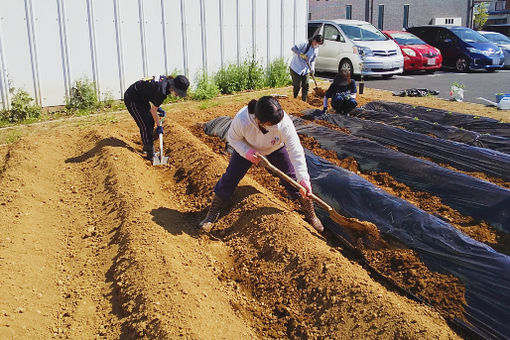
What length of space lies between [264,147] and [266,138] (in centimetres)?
15

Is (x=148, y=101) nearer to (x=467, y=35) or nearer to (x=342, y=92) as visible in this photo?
(x=342, y=92)

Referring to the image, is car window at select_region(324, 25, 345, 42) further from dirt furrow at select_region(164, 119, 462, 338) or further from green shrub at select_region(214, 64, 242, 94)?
dirt furrow at select_region(164, 119, 462, 338)

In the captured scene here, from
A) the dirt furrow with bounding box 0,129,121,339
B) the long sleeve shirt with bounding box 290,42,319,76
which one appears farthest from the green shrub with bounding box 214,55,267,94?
the dirt furrow with bounding box 0,129,121,339

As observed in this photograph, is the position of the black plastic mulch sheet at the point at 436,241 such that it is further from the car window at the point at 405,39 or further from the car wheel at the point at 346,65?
the car window at the point at 405,39

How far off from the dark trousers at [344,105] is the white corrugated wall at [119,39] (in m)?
3.99

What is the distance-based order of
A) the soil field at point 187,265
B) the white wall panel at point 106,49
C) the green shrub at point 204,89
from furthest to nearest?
the green shrub at point 204,89 < the white wall panel at point 106,49 < the soil field at point 187,265

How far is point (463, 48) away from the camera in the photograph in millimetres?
17656

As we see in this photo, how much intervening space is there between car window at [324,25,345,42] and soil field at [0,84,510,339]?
31.2 feet

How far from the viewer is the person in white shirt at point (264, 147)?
155 inches

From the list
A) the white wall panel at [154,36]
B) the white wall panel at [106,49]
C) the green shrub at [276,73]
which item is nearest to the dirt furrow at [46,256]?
the white wall panel at [106,49]

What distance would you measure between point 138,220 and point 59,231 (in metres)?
0.88

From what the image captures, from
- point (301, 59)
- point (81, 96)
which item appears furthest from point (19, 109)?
point (301, 59)

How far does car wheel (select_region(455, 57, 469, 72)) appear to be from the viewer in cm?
1750

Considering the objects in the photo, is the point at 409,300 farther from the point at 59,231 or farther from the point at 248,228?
the point at 59,231
